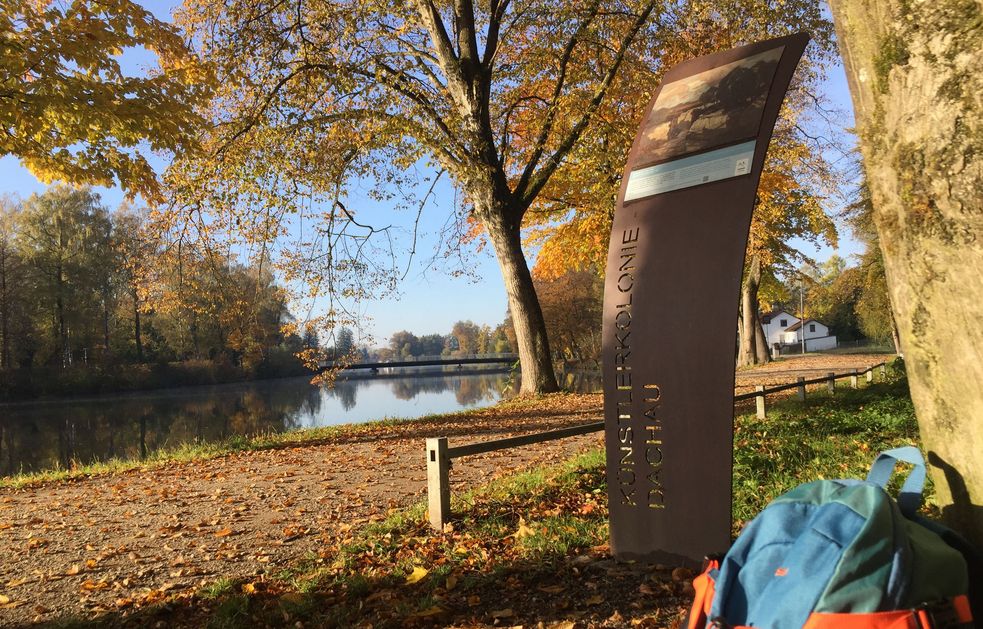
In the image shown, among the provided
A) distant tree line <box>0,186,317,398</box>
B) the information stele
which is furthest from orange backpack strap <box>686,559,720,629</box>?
distant tree line <box>0,186,317,398</box>

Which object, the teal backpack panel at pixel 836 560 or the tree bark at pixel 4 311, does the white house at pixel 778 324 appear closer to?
the tree bark at pixel 4 311

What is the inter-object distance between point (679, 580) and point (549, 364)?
1177 cm

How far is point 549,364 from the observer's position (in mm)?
15406

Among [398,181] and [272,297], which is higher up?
[398,181]

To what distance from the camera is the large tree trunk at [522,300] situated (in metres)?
14.6

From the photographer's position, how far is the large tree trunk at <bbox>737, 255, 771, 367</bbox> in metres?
29.5

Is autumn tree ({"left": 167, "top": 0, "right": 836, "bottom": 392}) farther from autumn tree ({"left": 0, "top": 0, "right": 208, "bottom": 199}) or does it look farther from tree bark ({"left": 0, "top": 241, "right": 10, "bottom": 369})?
tree bark ({"left": 0, "top": 241, "right": 10, "bottom": 369})

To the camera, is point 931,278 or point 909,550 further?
point 931,278

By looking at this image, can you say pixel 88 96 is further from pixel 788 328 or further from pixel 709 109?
pixel 788 328

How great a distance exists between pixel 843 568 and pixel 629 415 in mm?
2184

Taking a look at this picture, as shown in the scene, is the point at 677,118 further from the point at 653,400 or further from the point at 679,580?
the point at 679,580

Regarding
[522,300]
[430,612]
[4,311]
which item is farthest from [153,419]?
[430,612]

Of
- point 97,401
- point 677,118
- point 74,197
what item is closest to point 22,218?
point 74,197

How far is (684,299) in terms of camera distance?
357 centimetres
